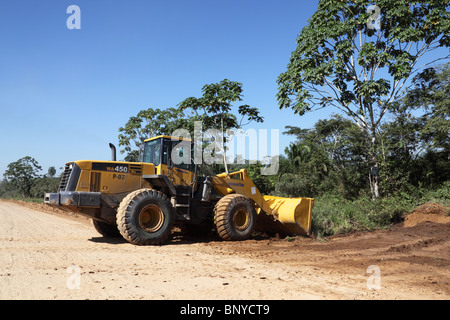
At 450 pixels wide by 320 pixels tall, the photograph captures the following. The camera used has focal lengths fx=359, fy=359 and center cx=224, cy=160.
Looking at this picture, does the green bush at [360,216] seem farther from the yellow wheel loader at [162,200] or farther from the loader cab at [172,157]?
the loader cab at [172,157]

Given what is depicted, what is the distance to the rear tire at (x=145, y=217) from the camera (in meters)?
8.49

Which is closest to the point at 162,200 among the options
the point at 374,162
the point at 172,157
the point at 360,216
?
the point at 172,157

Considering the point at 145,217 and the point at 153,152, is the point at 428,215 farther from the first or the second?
the point at 145,217

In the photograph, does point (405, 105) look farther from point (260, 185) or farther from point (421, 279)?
point (421, 279)

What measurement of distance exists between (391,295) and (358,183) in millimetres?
15521

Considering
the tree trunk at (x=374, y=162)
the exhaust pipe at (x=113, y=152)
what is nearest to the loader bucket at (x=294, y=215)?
the exhaust pipe at (x=113, y=152)

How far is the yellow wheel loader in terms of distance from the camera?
8680 millimetres

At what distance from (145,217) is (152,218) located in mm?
194

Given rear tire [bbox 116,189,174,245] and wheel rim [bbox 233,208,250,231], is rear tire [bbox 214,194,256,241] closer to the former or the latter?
wheel rim [bbox 233,208,250,231]

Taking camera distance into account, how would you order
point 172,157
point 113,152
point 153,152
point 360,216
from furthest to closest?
1. point 360,216
2. point 153,152
3. point 172,157
4. point 113,152

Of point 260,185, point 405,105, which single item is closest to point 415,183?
point 405,105

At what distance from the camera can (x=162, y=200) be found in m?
9.09

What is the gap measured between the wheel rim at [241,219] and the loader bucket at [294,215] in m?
1.12
